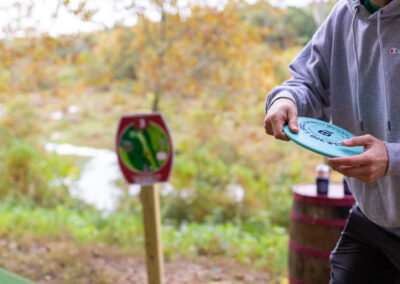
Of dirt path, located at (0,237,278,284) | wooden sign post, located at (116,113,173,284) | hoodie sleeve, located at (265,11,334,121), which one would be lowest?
dirt path, located at (0,237,278,284)

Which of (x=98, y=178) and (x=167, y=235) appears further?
(x=98, y=178)

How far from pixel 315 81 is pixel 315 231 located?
1.11 metres

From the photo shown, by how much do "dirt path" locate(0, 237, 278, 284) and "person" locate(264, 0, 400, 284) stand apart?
7.41 ft

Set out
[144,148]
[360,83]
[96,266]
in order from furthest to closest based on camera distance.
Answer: [96,266], [144,148], [360,83]

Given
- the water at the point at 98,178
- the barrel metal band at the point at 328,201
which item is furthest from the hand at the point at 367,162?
the water at the point at 98,178

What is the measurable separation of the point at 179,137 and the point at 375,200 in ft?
20.1

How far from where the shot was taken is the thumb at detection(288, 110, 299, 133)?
1361 millimetres

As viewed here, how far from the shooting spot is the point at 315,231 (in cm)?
248

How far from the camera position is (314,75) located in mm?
1667

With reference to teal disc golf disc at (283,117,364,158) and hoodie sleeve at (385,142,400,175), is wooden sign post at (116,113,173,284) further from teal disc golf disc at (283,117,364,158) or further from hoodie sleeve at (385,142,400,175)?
hoodie sleeve at (385,142,400,175)

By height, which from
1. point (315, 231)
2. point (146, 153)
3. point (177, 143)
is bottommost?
point (177, 143)

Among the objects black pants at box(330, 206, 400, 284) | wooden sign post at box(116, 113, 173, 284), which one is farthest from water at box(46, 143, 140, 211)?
black pants at box(330, 206, 400, 284)

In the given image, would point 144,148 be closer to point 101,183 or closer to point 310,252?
point 310,252

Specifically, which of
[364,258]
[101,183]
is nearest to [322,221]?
[364,258]
